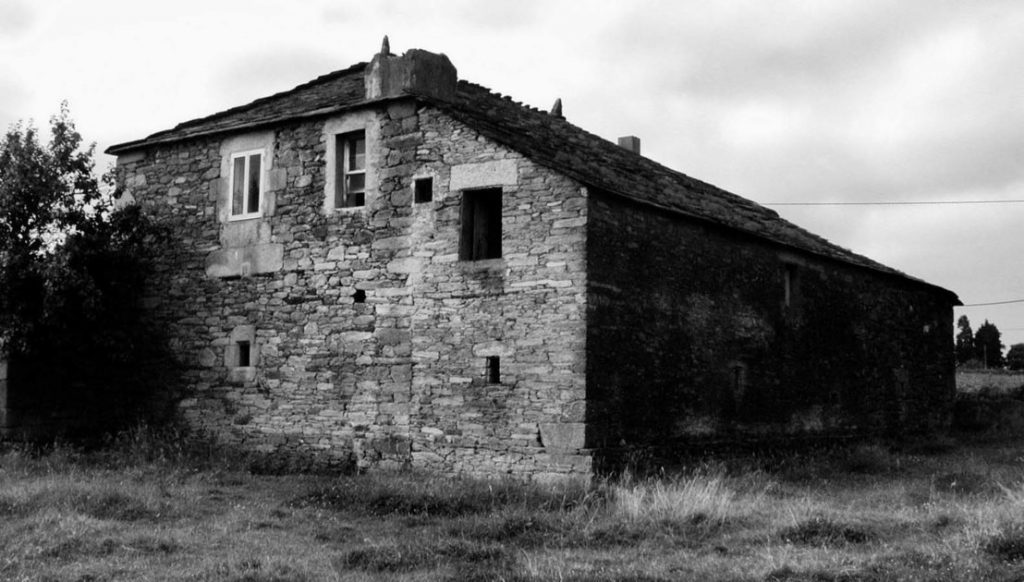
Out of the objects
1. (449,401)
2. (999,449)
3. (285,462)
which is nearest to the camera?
(449,401)

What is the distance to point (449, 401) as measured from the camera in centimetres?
1374

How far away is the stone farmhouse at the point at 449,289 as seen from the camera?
13.2 m

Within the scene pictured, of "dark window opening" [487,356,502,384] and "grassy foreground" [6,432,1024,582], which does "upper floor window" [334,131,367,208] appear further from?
"grassy foreground" [6,432,1024,582]

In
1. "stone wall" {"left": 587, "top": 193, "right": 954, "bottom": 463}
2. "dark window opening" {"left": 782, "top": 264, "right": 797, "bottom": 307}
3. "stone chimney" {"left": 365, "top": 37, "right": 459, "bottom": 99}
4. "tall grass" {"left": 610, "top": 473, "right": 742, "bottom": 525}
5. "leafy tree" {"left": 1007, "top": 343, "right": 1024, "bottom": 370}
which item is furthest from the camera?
"leafy tree" {"left": 1007, "top": 343, "right": 1024, "bottom": 370}

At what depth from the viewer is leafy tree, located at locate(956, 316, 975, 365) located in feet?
201

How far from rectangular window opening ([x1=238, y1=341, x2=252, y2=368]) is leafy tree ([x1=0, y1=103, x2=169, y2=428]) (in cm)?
174

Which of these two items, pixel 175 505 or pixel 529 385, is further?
pixel 529 385

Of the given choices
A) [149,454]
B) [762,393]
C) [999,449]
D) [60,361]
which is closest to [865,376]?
[999,449]

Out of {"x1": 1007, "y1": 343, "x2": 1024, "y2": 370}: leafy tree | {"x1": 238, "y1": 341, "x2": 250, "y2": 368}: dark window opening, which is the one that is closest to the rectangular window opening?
{"x1": 238, "y1": 341, "x2": 250, "y2": 368}: dark window opening

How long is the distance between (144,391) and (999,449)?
14.9m

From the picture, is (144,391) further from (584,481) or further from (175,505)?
(584,481)

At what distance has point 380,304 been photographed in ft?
47.5

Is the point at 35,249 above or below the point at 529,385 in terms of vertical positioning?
above

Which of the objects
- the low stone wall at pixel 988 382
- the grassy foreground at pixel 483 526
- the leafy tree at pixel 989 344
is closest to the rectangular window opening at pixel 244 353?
the grassy foreground at pixel 483 526
